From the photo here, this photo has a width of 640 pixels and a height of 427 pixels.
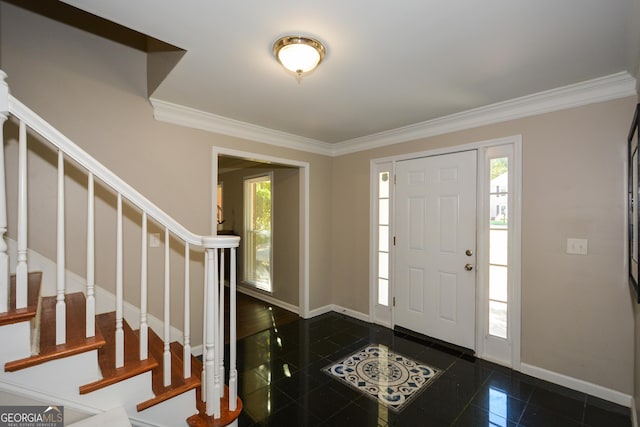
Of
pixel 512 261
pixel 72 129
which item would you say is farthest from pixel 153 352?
pixel 512 261

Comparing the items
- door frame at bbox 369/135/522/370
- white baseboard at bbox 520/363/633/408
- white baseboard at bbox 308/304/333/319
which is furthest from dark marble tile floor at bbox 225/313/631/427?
white baseboard at bbox 308/304/333/319

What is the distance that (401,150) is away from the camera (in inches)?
137

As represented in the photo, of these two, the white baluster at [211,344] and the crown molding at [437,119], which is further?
the crown molding at [437,119]

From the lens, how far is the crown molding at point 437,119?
7.20 feet

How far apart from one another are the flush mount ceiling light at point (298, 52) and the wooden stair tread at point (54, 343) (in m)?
1.82

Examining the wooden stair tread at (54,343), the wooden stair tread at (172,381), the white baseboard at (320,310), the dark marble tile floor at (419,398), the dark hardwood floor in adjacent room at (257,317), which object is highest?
the wooden stair tread at (54,343)

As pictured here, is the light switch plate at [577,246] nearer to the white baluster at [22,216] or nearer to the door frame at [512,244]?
the door frame at [512,244]

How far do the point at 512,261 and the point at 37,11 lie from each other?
14.4 feet

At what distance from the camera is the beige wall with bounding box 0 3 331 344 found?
213 cm

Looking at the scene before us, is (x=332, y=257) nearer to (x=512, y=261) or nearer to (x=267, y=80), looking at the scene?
(x=512, y=261)

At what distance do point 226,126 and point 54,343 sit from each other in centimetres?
232

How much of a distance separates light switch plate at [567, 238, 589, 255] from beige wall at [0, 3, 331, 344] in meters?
3.24

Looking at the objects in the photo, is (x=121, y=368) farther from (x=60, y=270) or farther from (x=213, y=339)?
(x=60, y=270)

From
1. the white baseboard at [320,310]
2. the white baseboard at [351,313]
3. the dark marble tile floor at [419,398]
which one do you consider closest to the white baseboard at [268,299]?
the white baseboard at [320,310]
